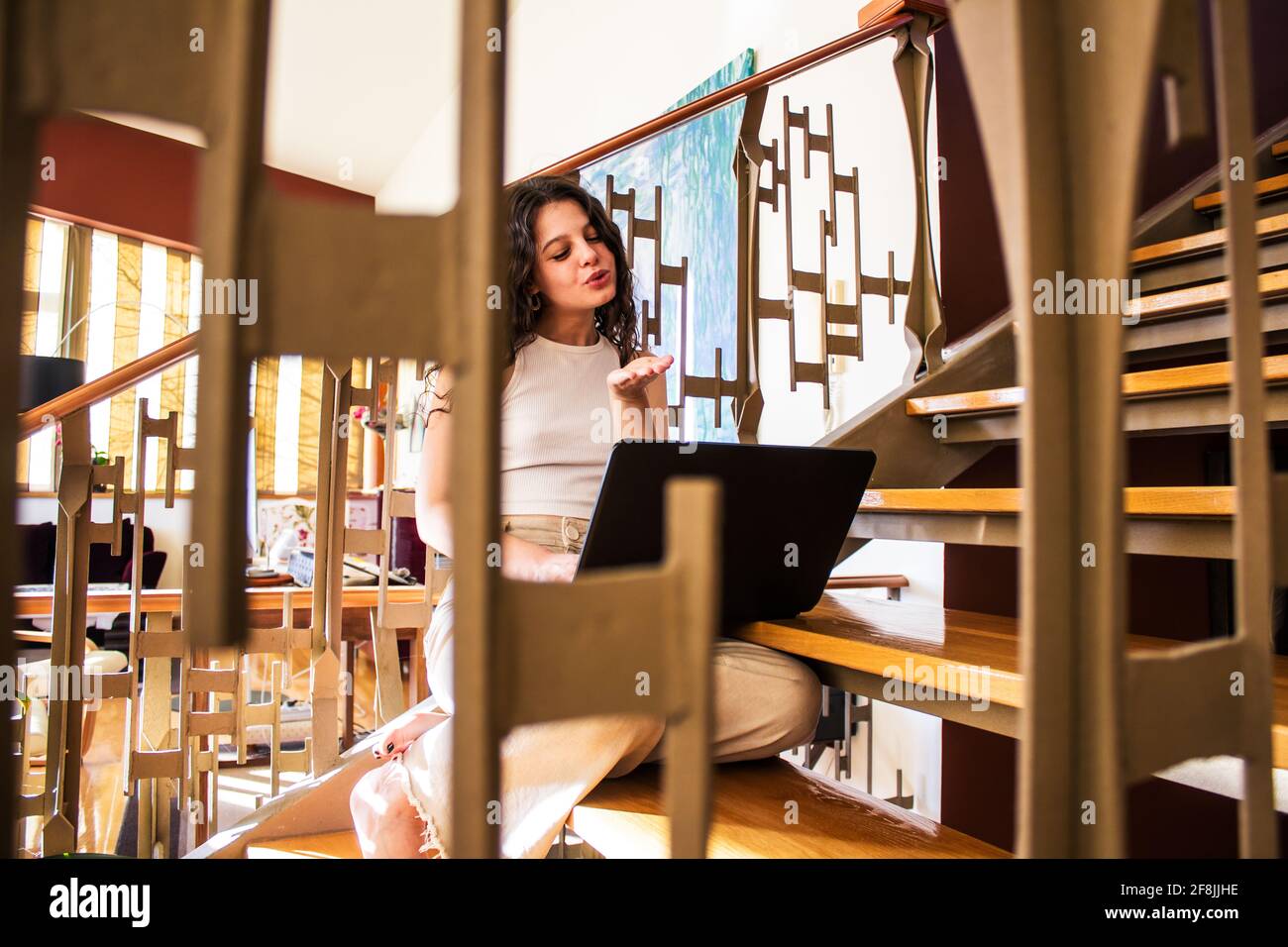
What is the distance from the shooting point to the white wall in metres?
2.88

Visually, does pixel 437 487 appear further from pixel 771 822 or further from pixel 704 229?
pixel 704 229

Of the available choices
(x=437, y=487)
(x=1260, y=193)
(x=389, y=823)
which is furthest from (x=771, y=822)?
(x=1260, y=193)

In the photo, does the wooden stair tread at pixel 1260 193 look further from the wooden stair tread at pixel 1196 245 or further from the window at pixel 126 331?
the window at pixel 126 331

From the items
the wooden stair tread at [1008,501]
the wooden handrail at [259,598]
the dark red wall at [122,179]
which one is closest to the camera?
the wooden stair tread at [1008,501]

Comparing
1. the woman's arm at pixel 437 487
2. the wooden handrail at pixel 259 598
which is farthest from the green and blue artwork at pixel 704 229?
the woman's arm at pixel 437 487

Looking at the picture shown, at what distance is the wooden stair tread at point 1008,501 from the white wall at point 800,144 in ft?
3.24

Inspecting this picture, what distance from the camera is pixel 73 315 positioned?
21.2ft

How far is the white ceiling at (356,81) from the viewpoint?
5.66 meters

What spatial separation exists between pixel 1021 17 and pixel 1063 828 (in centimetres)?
40

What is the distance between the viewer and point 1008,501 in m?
1.43

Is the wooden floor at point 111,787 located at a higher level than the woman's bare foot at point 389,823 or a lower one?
lower

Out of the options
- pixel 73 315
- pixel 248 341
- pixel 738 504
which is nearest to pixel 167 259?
pixel 73 315

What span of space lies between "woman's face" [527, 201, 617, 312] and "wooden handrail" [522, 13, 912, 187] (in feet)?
0.42

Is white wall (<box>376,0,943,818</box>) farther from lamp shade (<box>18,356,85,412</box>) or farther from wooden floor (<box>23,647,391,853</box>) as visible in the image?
lamp shade (<box>18,356,85,412</box>)
